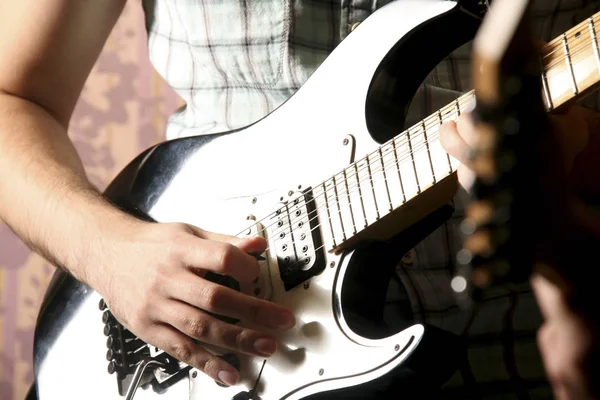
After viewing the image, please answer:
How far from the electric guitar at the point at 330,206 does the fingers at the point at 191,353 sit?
0.06ft

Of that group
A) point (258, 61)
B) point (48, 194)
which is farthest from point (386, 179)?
point (48, 194)

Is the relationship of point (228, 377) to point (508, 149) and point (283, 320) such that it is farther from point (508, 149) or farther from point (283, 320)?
point (508, 149)

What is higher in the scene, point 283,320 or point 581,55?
point 581,55

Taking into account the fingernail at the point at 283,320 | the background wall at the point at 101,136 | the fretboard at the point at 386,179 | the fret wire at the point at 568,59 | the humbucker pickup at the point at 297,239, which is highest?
the fret wire at the point at 568,59

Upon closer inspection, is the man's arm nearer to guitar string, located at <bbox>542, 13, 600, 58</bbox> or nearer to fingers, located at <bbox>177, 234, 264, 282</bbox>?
fingers, located at <bbox>177, 234, 264, 282</bbox>

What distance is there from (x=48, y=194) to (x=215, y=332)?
0.99 feet

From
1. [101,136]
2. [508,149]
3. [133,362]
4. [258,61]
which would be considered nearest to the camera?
[508,149]

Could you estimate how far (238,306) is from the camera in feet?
1.82

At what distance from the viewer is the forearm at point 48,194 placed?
2.26 ft

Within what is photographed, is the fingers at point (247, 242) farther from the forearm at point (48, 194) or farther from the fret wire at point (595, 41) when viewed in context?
the fret wire at point (595, 41)

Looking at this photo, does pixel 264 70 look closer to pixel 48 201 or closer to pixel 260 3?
pixel 260 3

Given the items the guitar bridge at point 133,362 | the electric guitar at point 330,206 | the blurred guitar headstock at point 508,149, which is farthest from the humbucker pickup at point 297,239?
the blurred guitar headstock at point 508,149

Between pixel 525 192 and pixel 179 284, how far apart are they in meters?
0.45

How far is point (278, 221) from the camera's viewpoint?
1.98 ft
